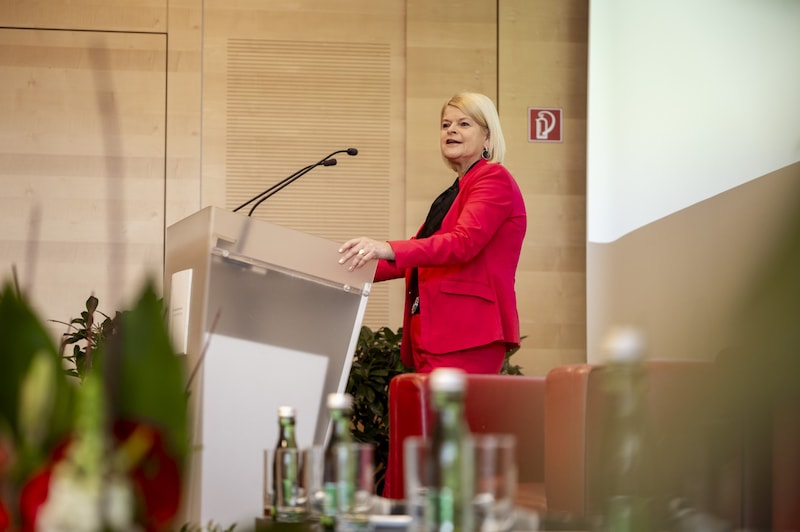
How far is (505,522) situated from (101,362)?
58 cm

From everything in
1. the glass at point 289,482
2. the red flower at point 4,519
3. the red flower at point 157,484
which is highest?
the red flower at point 157,484

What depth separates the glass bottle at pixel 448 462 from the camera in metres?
0.58

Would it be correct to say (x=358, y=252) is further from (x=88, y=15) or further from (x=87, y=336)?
(x=88, y=15)

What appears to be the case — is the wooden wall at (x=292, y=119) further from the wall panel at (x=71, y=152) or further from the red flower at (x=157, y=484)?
the red flower at (x=157, y=484)

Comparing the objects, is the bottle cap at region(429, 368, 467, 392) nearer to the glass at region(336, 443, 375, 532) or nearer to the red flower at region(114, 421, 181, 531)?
the red flower at region(114, 421, 181, 531)

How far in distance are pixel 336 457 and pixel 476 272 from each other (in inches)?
77.0

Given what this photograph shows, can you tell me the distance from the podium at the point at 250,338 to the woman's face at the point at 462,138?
0.97 m

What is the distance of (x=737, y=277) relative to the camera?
221 millimetres

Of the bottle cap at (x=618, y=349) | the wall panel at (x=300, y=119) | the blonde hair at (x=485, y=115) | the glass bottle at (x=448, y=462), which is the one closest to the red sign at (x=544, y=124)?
the wall panel at (x=300, y=119)

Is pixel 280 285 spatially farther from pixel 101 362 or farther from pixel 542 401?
pixel 101 362

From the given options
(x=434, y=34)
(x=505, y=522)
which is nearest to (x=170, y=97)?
(x=434, y=34)

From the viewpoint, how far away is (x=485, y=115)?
303cm

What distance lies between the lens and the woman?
279 centimetres

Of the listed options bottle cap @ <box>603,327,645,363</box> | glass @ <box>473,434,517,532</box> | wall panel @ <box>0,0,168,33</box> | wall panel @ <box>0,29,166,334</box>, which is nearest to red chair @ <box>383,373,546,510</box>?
glass @ <box>473,434,517,532</box>
